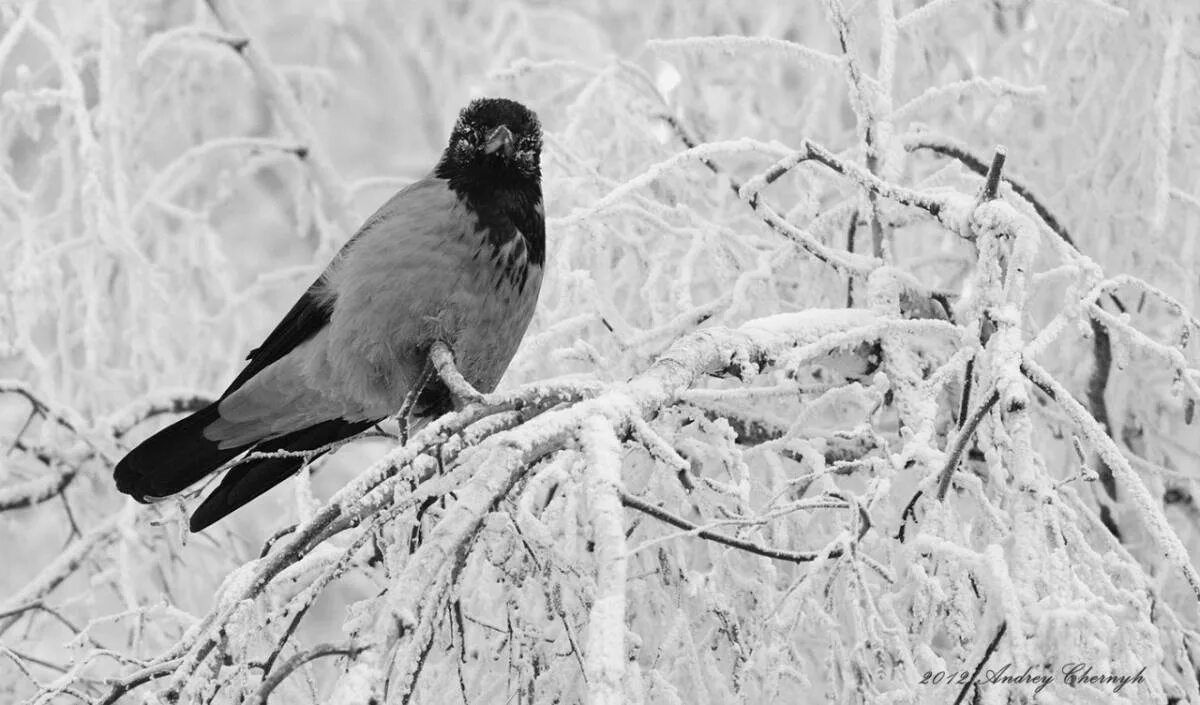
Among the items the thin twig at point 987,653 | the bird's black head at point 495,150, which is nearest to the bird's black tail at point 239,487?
the bird's black head at point 495,150

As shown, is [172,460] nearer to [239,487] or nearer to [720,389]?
[239,487]

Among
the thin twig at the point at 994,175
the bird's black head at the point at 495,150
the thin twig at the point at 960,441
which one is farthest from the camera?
the bird's black head at the point at 495,150

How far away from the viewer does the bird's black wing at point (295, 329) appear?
12.0 ft

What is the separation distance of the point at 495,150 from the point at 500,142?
0.03m

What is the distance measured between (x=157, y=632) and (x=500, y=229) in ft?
5.19

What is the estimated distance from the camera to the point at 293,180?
19.5 feet

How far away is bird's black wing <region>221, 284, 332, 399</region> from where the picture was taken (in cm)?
366

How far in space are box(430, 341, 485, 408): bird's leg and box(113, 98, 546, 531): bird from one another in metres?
0.12

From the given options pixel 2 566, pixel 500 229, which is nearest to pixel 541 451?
pixel 500 229

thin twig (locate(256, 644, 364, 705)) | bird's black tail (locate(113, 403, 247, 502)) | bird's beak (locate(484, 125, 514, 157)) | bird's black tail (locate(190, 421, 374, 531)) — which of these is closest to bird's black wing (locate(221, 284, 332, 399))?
bird's black tail (locate(113, 403, 247, 502))

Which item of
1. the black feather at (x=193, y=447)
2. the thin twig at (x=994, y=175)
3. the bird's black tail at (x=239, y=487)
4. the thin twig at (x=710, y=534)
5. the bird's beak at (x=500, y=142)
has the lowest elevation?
the bird's black tail at (x=239, y=487)

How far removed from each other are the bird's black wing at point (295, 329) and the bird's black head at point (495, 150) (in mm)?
487

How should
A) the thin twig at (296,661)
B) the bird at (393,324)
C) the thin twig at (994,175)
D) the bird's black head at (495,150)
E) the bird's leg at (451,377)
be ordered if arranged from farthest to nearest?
the bird's black head at (495,150)
the bird at (393,324)
the bird's leg at (451,377)
the thin twig at (994,175)
the thin twig at (296,661)

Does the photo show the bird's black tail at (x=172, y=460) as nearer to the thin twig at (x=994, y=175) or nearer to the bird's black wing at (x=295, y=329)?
the bird's black wing at (x=295, y=329)
